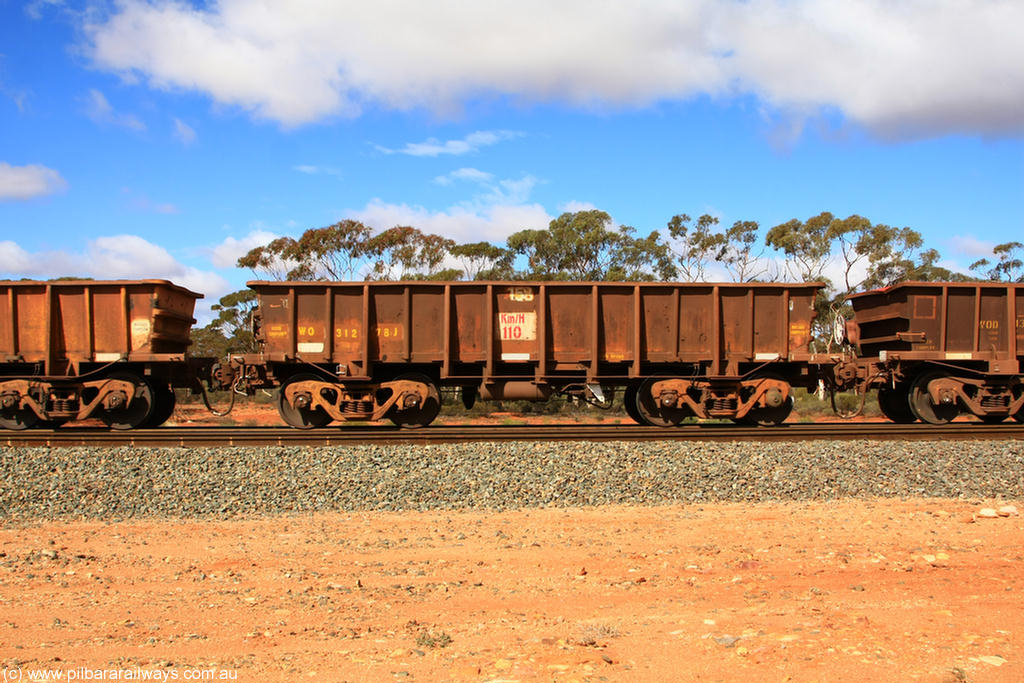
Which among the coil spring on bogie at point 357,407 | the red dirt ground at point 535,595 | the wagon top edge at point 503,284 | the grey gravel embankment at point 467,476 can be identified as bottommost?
the red dirt ground at point 535,595

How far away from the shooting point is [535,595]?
20.3 feet

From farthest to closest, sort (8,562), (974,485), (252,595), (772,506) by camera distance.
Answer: (974,485), (772,506), (8,562), (252,595)

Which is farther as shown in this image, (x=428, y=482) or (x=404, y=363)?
(x=404, y=363)

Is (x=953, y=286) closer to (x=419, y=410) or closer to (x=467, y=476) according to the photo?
(x=419, y=410)

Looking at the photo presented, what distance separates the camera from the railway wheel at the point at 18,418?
→ 13.8 metres

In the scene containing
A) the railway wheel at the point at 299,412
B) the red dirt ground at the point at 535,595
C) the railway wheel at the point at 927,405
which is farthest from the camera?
the railway wheel at the point at 927,405

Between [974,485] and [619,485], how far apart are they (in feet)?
15.7

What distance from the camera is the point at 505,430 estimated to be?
1337cm

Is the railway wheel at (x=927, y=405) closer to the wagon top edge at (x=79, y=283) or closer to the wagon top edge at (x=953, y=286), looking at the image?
the wagon top edge at (x=953, y=286)

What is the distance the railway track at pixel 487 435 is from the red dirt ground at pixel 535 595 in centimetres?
346

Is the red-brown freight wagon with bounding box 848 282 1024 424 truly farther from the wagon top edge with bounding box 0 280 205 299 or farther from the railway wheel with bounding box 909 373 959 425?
the wagon top edge with bounding box 0 280 205 299

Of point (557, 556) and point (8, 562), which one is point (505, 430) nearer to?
point (557, 556)

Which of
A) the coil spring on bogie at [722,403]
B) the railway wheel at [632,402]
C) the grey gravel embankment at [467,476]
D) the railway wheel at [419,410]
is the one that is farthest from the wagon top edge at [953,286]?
the railway wheel at [419,410]

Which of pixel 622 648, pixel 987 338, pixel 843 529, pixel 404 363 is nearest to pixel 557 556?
pixel 622 648
